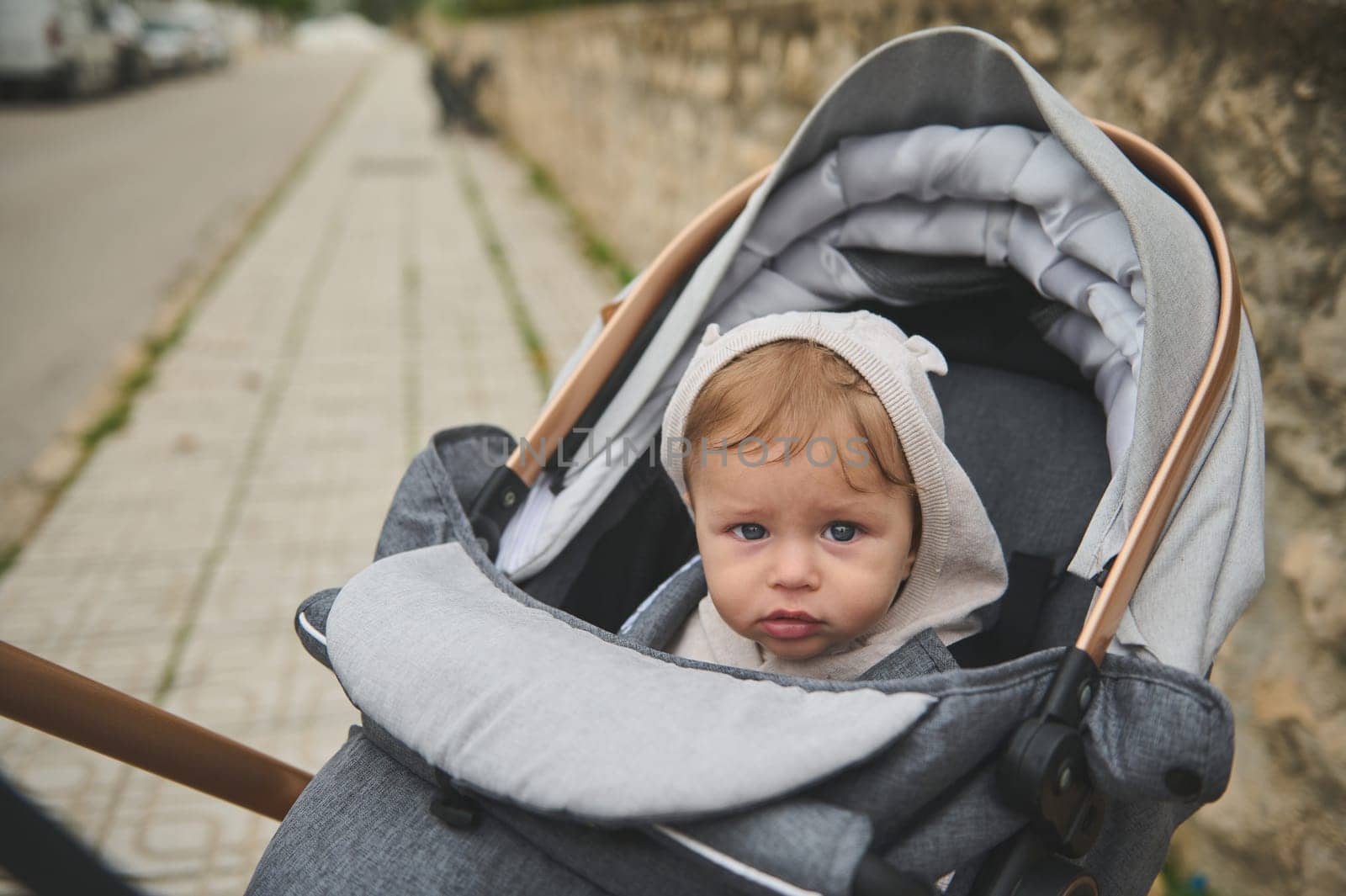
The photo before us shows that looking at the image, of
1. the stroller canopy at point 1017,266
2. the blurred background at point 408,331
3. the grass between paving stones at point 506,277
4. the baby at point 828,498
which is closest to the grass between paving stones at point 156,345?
the blurred background at point 408,331

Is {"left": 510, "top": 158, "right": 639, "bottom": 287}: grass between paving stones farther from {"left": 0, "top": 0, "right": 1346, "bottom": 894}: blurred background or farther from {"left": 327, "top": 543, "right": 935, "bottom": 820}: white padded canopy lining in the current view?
{"left": 327, "top": 543, "right": 935, "bottom": 820}: white padded canopy lining

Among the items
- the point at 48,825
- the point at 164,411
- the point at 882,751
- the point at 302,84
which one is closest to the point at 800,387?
the point at 882,751

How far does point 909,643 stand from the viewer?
54.9 inches

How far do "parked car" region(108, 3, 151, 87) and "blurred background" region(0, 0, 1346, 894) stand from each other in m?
8.62

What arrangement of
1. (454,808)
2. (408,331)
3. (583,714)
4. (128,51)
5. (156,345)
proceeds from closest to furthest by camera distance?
(583,714) → (454,808) → (156,345) → (408,331) → (128,51)

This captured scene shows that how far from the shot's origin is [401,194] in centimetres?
1012

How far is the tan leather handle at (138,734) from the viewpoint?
1151 mm

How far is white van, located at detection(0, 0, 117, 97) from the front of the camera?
15.0 m

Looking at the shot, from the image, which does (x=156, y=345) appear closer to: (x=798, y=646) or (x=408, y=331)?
(x=408, y=331)

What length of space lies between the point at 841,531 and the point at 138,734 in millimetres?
928

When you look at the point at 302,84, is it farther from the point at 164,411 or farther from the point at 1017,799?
the point at 1017,799

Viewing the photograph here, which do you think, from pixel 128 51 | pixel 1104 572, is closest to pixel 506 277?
pixel 1104 572

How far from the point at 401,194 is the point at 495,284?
12.5 feet

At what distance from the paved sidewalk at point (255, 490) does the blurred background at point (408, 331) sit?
14 mm
